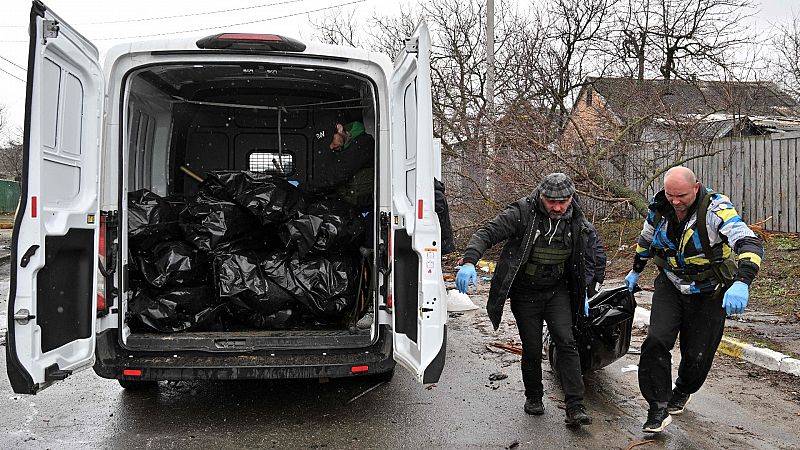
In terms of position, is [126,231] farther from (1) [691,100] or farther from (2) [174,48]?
(1) [691,100]

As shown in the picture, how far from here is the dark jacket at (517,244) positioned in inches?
181

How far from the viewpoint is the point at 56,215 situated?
3.78 m

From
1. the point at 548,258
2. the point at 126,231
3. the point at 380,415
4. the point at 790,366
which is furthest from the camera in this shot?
the point at 790,366

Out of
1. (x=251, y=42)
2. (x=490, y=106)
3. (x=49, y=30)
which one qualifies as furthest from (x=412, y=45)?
(x=490, y=106)

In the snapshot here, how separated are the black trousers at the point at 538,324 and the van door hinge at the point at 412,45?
169 cm

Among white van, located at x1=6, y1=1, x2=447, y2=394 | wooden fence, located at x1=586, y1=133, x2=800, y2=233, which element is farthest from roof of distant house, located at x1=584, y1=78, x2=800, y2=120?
white van, located at x1=6, y1=1, x2=447, y2=394

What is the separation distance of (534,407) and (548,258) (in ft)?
3.32

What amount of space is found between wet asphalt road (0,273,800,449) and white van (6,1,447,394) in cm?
43

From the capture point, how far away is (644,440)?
4266mm

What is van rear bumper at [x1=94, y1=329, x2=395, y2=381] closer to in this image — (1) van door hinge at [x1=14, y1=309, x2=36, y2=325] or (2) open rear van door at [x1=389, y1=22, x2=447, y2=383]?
(2) open rear van door at [x1=389, y1=22, x2=447, y2=383]

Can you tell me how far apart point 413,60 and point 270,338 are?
6.33ft

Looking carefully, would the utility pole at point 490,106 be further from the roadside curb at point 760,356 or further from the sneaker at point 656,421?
the sneaker at point 656,421

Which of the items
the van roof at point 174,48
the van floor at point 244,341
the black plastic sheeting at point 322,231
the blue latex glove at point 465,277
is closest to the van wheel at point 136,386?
the van floor at point 244,341

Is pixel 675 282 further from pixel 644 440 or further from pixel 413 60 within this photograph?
pixel 413 60
